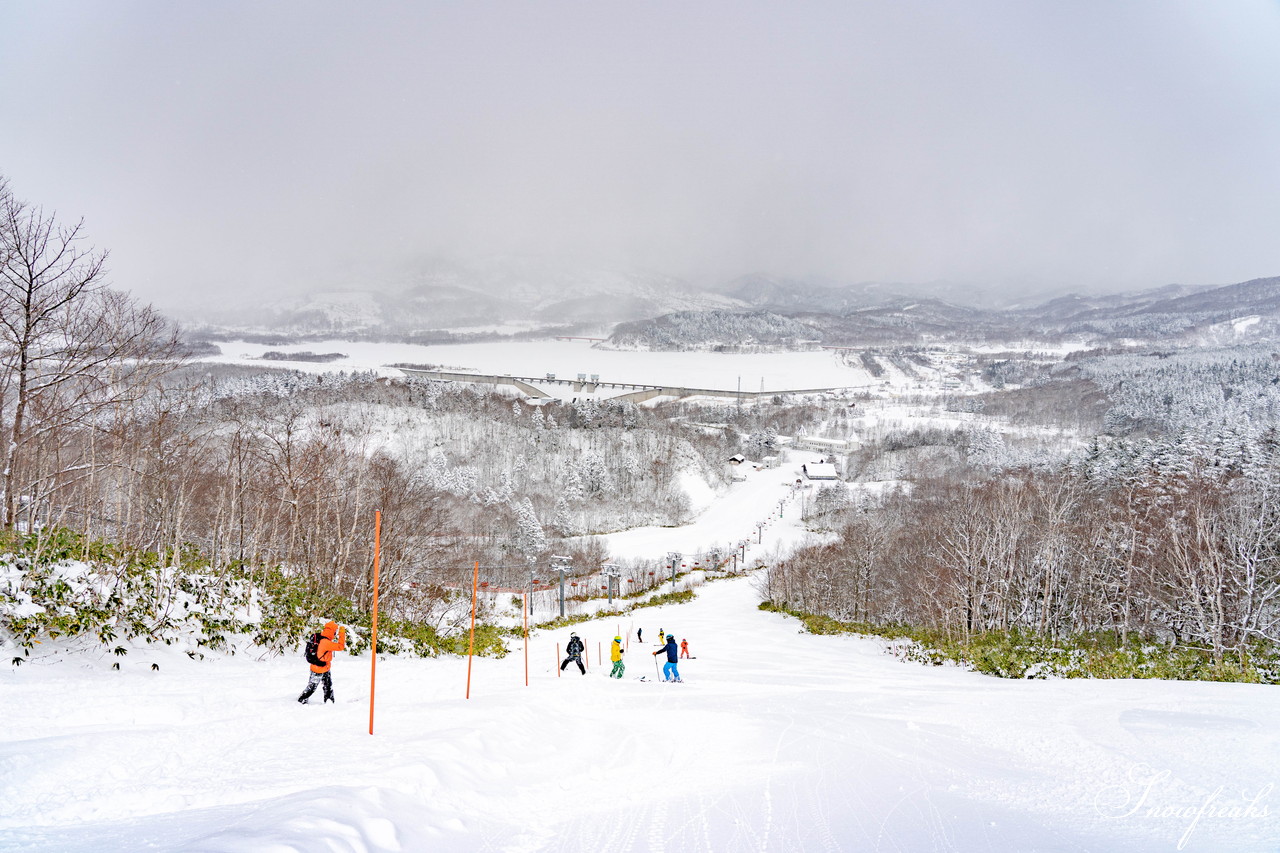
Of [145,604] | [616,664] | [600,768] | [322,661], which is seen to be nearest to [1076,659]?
[616,664]

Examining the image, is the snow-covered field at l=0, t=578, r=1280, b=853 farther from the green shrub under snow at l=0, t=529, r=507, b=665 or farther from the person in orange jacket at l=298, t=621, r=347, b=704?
the green shrub under snow at l=0, t=529, r=507, b=665

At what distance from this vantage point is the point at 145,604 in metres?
10.2

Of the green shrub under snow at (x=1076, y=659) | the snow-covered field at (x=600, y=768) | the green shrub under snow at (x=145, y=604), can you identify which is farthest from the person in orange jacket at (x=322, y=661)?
the green shrub under snow at (x=1076, y=659)

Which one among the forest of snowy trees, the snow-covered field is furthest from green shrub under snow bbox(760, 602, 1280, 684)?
the snow-covered field

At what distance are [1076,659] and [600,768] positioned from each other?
13.0 meters

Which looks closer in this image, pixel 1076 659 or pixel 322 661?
pixel 322 661

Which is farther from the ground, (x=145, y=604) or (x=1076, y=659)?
(x=145, y=604)

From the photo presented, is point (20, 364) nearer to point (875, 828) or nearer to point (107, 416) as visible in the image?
point (107, 416)

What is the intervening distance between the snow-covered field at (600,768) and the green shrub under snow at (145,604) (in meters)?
0.65

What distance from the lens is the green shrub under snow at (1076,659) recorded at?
1285cm

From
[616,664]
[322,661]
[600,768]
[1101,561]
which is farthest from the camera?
[1101,561]

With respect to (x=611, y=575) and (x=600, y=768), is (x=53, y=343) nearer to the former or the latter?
(x=600, y=768)

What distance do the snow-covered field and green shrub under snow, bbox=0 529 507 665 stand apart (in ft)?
2.13

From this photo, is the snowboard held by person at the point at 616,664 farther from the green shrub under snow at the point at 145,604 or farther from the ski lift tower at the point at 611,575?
the ski lift tower at the point at 611,575
